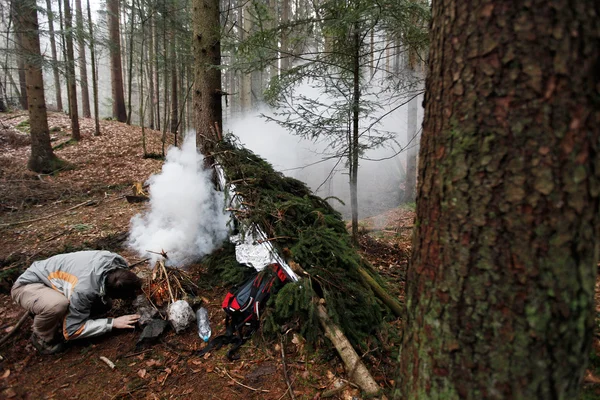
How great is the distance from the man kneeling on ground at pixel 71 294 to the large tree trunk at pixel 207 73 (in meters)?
2.58

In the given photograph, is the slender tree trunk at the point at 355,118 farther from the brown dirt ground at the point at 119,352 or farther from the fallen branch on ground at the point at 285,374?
the fallen branch on ground at the point at 285,374

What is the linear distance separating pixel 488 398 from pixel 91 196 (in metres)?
9.82

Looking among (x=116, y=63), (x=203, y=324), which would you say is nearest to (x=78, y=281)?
(x=203, y=324)

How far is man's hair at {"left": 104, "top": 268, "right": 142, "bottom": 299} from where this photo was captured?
12.1 feet

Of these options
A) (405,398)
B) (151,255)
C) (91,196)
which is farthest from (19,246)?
(405,398)

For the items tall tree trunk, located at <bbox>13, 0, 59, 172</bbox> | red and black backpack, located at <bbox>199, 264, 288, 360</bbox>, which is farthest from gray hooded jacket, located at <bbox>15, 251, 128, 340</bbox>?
tall tree trunk, located at <bbox>13, 0, 59, 172</bbox>

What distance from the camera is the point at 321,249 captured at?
3.55 metres

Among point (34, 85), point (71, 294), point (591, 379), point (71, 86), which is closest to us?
point (591, 379)

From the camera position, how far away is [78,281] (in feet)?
11.6

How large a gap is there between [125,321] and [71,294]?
0.66 m

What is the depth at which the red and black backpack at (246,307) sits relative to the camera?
3.34 m

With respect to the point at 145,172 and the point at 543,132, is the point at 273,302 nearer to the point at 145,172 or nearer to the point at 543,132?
the point at 543,132

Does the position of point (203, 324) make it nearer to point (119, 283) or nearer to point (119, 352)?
point (119, 352)

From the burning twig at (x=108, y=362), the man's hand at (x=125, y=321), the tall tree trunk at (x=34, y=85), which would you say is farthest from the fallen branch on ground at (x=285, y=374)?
the tall tree trunk at (x=34, y=85)
